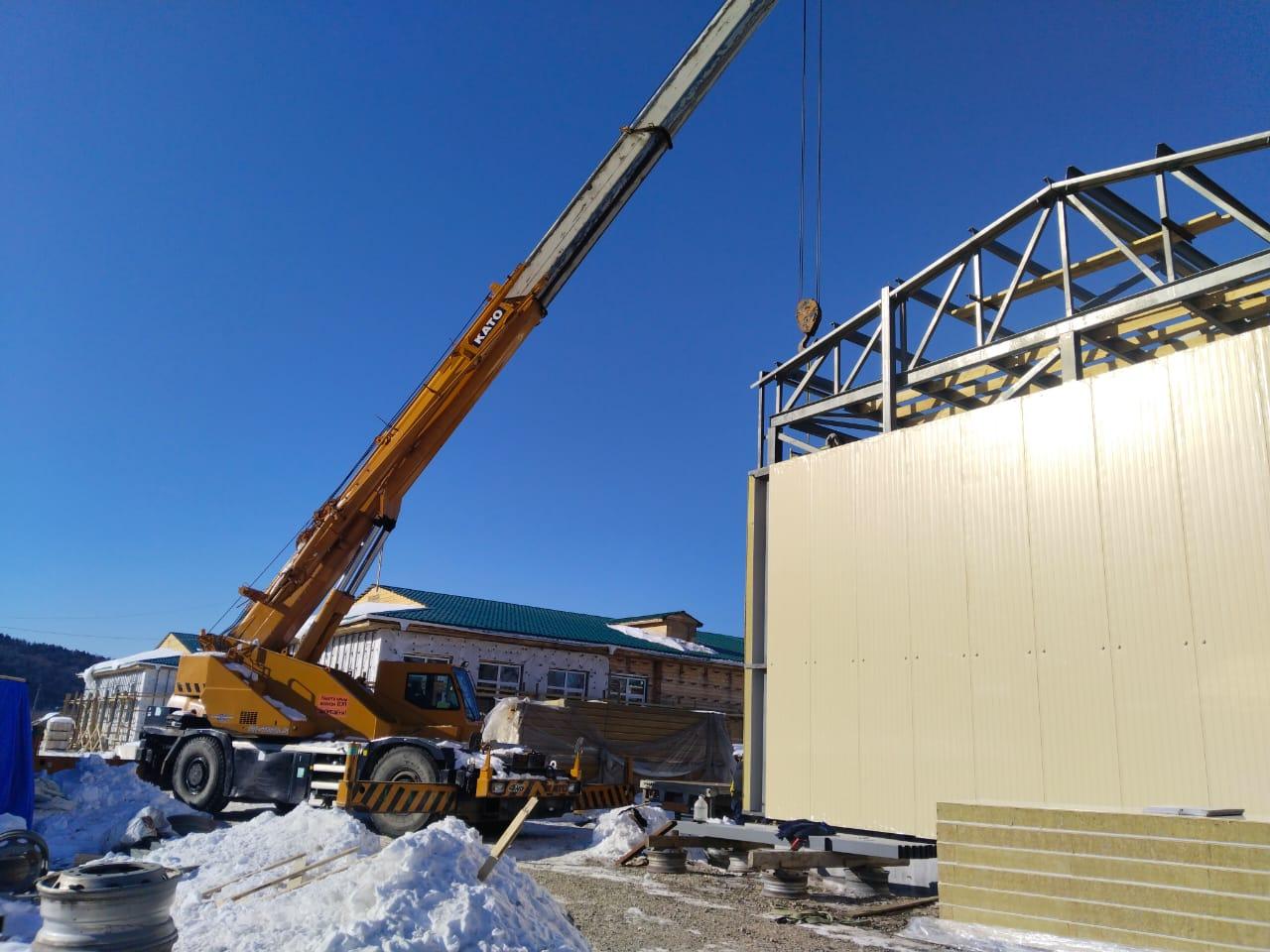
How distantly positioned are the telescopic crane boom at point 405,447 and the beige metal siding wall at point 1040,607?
236 inches

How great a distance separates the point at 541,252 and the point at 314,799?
9.68 meters

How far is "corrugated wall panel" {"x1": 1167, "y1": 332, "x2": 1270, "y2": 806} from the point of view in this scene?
7844mm

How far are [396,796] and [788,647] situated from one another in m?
5.99

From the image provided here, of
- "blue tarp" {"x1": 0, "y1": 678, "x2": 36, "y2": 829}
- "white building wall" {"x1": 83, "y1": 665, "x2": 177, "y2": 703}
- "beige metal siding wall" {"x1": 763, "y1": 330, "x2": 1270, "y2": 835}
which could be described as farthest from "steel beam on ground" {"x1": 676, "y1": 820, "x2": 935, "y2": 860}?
"white building wall" {"x1": 83, "y1": 665, "x2": 177, "y2": 703}

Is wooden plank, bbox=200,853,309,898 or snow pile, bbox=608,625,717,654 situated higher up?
snow pile, bbox=608,625,717,654

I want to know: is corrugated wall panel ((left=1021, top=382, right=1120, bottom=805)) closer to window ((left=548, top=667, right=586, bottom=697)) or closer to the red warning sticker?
the red warning sticker

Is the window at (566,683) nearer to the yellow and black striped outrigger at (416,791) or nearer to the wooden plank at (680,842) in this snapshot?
the yellow and black striped outrigger at (416,791)

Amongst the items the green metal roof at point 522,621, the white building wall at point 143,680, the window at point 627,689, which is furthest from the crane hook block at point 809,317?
the white building wall at point 143,680

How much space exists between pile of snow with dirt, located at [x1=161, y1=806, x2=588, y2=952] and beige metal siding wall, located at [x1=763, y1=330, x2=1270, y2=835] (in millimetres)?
5185

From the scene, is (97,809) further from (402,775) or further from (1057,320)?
(1057,320)

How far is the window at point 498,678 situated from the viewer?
82.3 feet

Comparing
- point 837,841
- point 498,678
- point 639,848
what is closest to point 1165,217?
point 837,841

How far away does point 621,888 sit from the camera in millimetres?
10016

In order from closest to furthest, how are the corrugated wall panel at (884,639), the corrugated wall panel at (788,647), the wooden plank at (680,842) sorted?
the corrugated wall panel at (884,639)
the wooden plank at (680,842)
the corrugated wall panel at (788,647)
